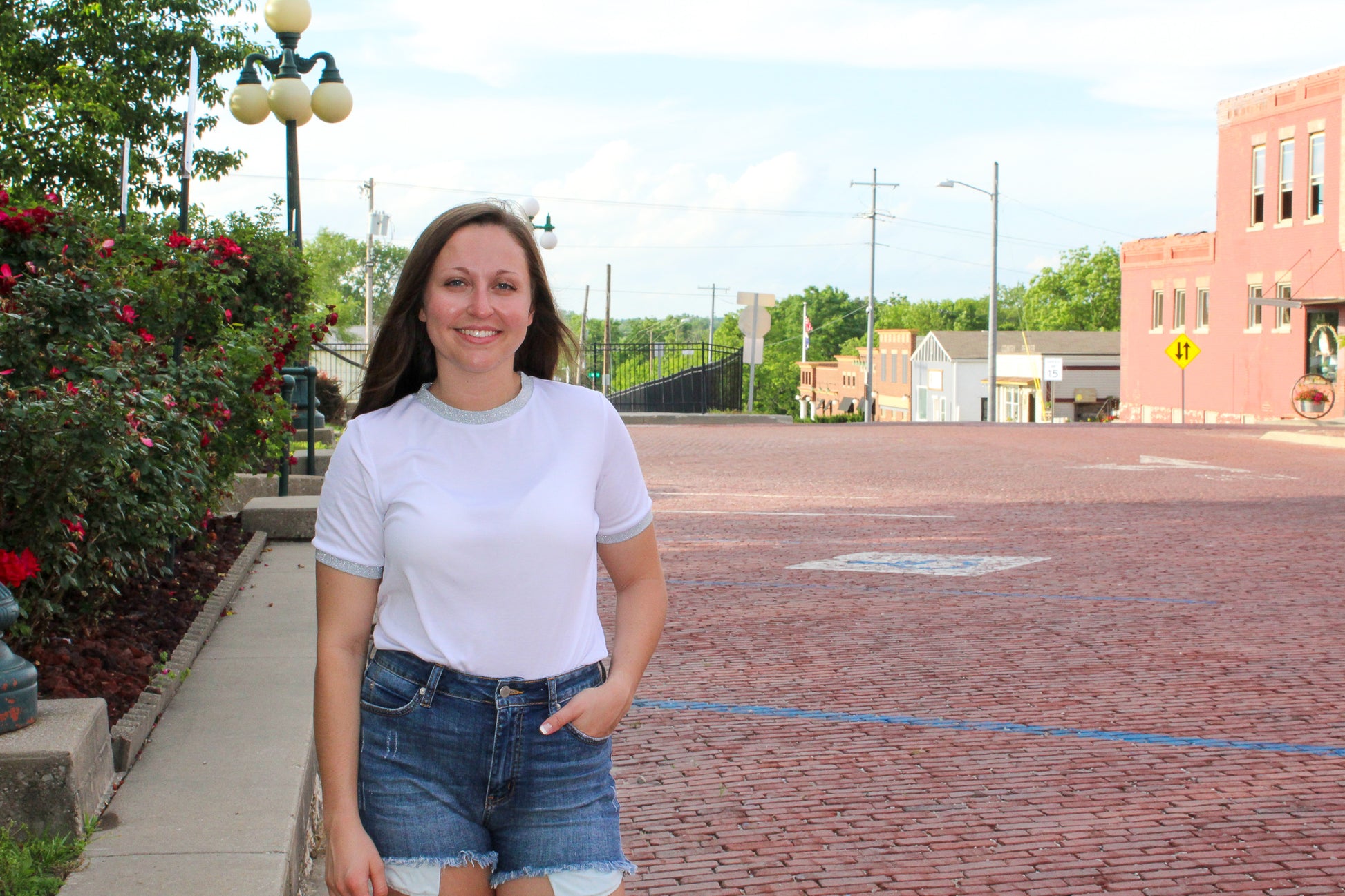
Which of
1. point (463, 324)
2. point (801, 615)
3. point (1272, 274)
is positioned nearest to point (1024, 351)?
point (1272, 274)

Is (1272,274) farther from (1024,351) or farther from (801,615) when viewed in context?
(1024,351)

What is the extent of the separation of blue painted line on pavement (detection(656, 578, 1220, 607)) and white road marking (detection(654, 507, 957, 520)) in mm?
3875

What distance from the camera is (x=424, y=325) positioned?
2.44 m

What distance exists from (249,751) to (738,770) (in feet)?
5.64

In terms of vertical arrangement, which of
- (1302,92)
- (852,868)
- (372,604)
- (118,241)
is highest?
(1302,92)

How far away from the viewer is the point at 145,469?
4.67 m

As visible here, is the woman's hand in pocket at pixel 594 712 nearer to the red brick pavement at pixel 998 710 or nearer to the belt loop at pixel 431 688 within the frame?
the belt loop at pixel 431 688

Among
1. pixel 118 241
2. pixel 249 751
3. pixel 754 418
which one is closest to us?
pixel 249 751

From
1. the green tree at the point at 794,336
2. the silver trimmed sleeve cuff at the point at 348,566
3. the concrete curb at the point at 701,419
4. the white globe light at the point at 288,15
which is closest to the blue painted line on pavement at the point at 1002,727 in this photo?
the silver trimmed sleeve cuff at the point at 348,566

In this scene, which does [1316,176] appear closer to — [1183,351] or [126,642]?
[1183,351]

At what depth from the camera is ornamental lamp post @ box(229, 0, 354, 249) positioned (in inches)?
475

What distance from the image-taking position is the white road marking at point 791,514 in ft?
42.0

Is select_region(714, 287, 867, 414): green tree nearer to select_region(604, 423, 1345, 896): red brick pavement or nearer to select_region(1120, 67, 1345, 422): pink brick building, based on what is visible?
select_region(1120, 67, 1345, 422): pink brick building

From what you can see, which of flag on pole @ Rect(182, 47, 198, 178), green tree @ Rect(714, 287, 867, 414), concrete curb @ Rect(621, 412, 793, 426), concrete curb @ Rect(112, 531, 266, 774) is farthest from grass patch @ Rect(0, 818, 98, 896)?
green tree @ Rect(714, 287, 867, 414)
